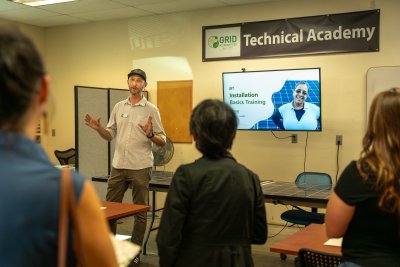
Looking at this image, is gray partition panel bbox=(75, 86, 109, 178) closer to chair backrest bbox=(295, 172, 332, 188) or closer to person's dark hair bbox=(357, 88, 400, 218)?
chair backrest bbox=(295, 172, 332, 188)

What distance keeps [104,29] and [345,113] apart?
3656mm

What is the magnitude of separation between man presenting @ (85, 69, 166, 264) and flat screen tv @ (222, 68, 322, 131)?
1.38m

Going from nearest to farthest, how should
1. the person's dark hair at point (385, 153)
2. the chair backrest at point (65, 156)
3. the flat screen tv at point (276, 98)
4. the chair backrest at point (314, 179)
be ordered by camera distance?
the person's dark hair at point (385, 153)
the chair backrest at point (314, 179)
the flat screen tv at point (276, 98)
the chair backrest at point (65, 156)

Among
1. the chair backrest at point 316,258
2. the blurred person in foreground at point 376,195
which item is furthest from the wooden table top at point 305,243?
the blurred person in foreground at point 376,195

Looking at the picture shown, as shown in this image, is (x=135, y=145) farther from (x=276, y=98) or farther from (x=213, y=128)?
(x=213, y=128)

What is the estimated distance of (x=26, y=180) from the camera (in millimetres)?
779

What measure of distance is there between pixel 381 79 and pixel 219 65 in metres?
1.99

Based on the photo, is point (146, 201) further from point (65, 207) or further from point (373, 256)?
point (65, 207)

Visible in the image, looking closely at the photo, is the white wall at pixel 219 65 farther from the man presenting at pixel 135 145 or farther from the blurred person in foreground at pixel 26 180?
the blurred person in foreground at pixel 26 180

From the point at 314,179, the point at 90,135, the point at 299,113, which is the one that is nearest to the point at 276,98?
the point at 299,113

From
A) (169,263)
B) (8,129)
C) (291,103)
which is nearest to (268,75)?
(291,103)

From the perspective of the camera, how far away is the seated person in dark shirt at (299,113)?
5.20 meters

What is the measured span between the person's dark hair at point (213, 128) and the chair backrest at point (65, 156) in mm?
5448

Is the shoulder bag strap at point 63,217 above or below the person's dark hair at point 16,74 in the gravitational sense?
below
